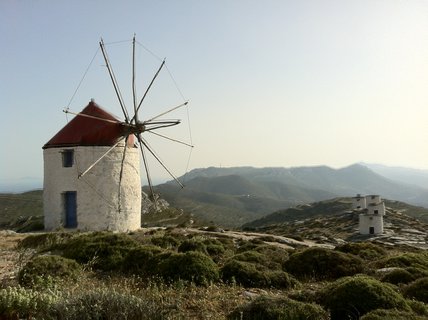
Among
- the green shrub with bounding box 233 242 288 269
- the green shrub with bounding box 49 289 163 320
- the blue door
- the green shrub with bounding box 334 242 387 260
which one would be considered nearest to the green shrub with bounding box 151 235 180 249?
the green shrub with bounding box 233 242 288 269

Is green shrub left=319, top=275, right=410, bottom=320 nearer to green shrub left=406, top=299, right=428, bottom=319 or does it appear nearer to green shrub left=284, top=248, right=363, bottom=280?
green shrub left=406, top=299, right=428, bottom=319

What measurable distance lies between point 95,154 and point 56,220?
4.88 metres

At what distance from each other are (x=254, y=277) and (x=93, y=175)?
53.8 feet

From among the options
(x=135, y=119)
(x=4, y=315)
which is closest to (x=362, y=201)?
(x=135, y=119)

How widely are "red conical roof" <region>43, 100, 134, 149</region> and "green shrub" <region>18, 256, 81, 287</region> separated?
14721mm

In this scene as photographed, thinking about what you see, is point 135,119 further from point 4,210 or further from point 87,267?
point 4,210

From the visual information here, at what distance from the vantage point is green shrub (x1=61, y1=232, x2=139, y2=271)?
14.0m

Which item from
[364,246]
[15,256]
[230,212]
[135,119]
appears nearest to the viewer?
[15,256]

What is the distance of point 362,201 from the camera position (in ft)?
162

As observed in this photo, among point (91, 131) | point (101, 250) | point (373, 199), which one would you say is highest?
point (91, 131)

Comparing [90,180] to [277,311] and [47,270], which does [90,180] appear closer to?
[47,270]

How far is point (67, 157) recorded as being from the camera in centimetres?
2639

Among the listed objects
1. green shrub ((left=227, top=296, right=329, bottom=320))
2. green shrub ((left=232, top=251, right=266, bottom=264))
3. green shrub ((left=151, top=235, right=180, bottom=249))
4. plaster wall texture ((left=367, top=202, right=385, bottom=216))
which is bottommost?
plaster wall texture ((left=367, top=202, right=385, bottom=216))

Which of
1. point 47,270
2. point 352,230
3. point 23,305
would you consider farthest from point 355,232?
point 23,305
